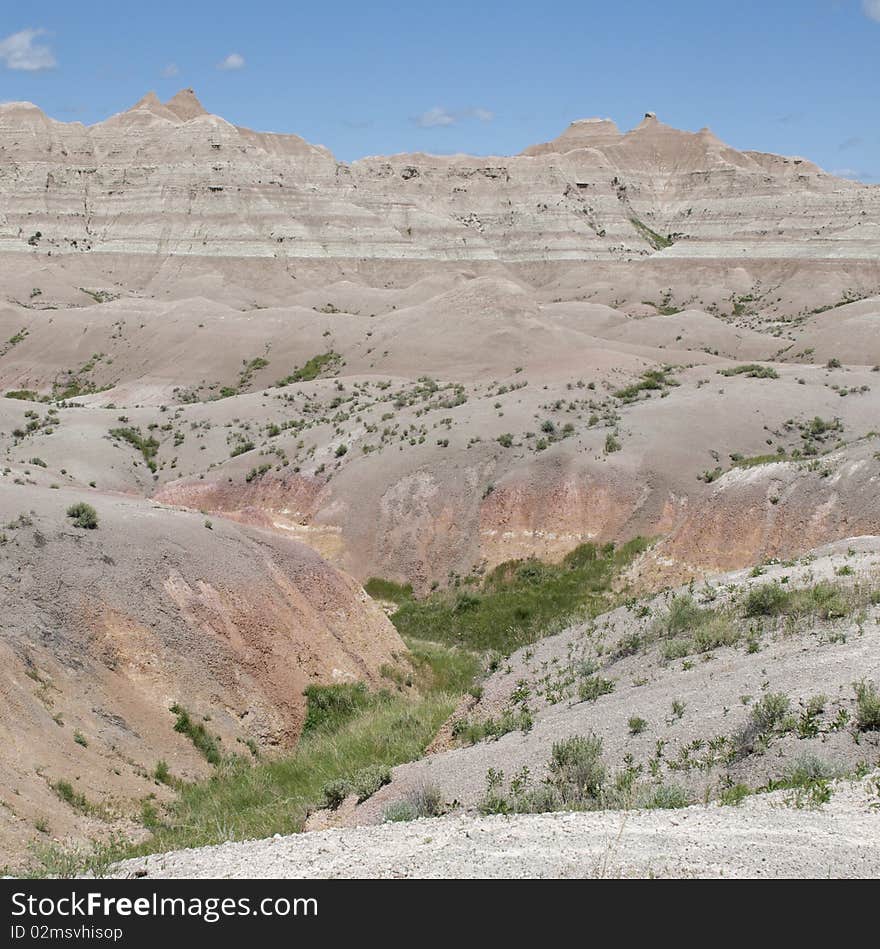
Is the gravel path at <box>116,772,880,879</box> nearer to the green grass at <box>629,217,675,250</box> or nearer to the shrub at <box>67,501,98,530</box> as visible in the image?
the shrub at <box>67,501,98,530</box>

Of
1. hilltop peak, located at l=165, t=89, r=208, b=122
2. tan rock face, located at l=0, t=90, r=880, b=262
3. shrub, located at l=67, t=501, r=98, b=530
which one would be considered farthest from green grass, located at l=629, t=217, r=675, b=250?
shrub, located at l=67, t=501, r=98, b=530

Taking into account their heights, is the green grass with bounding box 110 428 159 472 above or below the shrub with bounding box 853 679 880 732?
above

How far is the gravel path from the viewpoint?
7477mm

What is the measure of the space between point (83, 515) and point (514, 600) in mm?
13026

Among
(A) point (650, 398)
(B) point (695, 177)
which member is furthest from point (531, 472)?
(B) point (695, 177)

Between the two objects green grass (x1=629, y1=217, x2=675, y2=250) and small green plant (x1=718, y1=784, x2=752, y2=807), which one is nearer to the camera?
small green plant (x1=718, y1=784, x2=752, y2=807)

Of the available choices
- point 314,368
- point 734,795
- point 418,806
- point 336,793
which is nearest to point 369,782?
point 336,793

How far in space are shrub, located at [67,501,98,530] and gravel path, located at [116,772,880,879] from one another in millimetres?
11701

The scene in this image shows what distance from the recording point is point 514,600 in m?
29.5

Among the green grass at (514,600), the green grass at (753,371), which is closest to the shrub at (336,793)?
the green grass at (514,600)

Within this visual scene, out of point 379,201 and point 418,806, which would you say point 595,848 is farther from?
point 379,201
